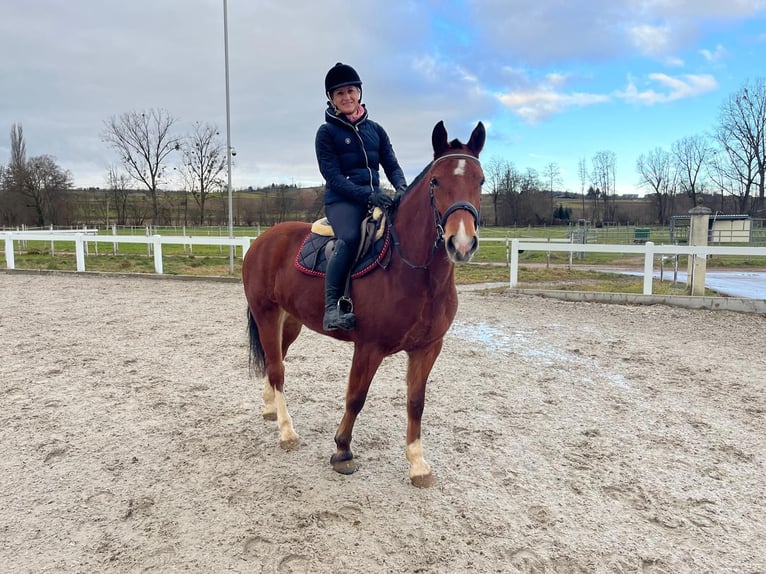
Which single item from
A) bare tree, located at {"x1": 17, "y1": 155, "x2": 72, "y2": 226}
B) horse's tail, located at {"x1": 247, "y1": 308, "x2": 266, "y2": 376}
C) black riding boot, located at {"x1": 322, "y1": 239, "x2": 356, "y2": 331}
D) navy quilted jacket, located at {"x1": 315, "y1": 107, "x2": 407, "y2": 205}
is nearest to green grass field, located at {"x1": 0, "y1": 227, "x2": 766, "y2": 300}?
horse's tail, located at {"x1": 247, "y1": 308, "x2": 266, "y2": 376}

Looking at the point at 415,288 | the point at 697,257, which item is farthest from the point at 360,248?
the point at 697,257

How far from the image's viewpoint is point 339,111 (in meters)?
3.11

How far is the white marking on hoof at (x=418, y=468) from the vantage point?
2.92 metres

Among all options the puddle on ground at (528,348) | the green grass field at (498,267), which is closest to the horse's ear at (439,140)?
the puddle on ground at (528,348)

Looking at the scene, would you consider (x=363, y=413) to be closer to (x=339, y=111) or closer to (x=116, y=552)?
(x=116, y=552)

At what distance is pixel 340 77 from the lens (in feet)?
10.0

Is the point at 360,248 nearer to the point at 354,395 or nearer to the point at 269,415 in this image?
the point at 354,395

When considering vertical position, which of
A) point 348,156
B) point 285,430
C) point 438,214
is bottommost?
point 285,430

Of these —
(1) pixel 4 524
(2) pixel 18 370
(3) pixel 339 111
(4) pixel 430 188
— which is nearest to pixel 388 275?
(4) pixel 430 188

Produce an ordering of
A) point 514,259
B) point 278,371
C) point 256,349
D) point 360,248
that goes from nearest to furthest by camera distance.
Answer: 1. point 360,248
2. point 278,371
3. point 256,349
4. point 514,259

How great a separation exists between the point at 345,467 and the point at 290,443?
57cm

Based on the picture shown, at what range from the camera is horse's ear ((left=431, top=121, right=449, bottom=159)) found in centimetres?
258

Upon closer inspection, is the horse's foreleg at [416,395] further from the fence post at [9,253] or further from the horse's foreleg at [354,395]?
the fence post at [9,253]

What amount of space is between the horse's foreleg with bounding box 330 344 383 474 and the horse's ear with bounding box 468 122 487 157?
1354mm
